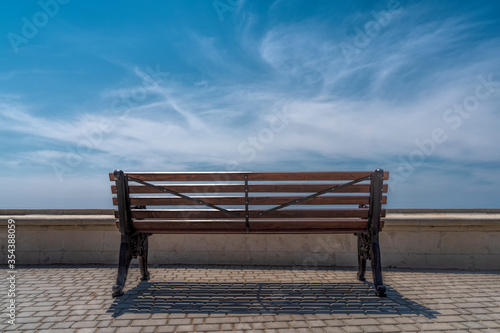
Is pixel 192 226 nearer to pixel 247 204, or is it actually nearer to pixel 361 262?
pixel 247 204

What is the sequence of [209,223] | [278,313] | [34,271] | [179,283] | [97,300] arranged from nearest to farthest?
[278,313]
[97,300]
[209,223]
[179,283]
[34,271]

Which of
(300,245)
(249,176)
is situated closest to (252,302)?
(249,176)

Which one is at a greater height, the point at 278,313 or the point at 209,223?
the point at 209,223

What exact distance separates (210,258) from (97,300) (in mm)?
2179

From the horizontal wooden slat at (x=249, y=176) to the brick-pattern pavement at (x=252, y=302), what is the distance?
4.44 feet

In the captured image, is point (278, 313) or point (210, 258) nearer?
point (278, 313)

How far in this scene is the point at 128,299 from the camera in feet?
13.6

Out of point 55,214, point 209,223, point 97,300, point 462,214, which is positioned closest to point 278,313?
point 209,223

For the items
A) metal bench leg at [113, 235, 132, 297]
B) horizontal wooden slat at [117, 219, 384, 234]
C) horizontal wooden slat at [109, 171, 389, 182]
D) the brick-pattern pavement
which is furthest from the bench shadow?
horizontal wooden slat at [109, 171, 389, 182]

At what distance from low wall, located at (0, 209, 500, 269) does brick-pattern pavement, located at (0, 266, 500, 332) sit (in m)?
0.33

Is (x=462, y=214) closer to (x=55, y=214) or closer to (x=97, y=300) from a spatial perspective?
(x=97, y=300)

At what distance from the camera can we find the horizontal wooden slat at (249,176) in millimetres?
4355

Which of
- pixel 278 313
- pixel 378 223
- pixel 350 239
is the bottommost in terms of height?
pixel 278 313

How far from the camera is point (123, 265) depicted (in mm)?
4453
